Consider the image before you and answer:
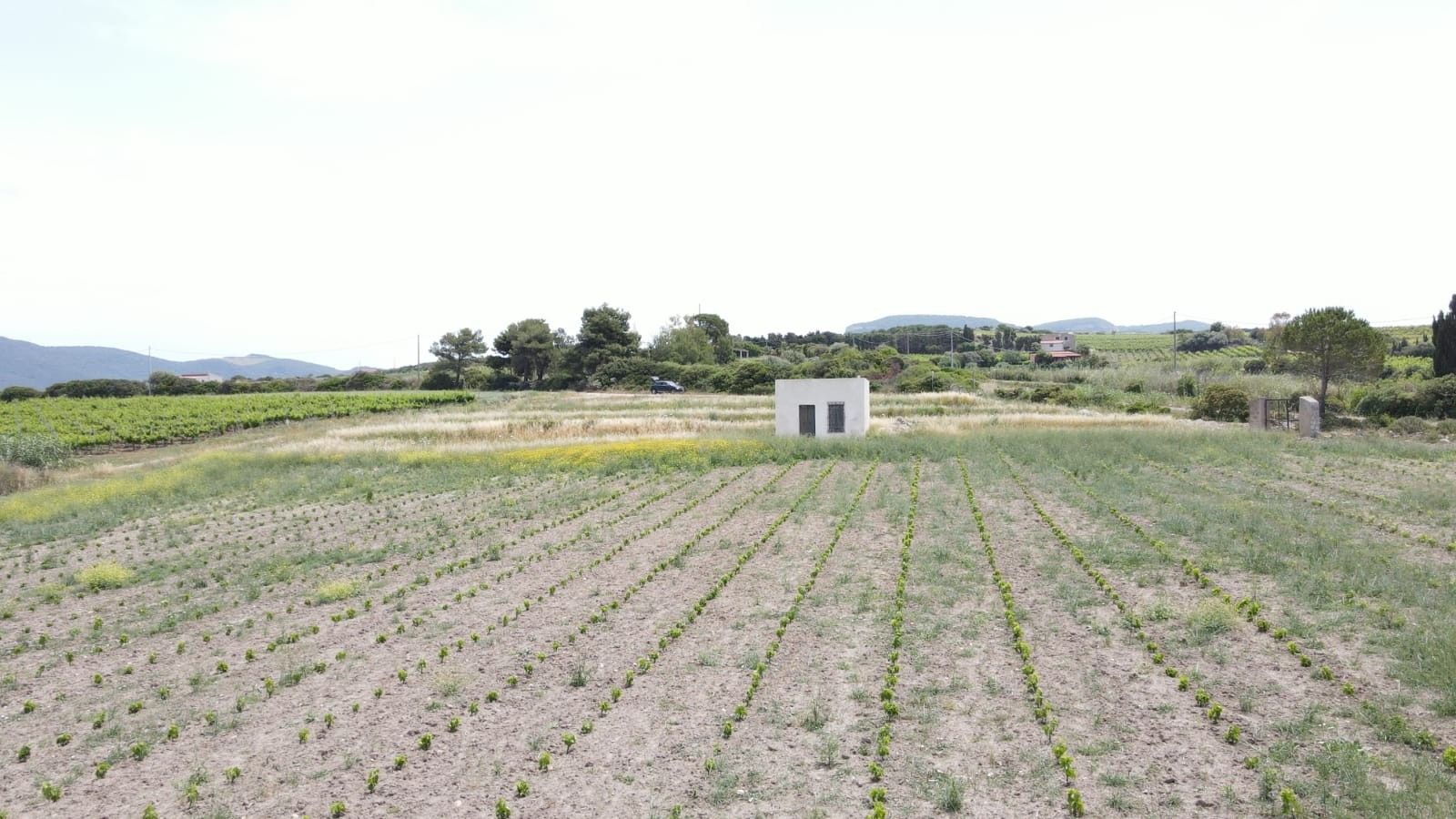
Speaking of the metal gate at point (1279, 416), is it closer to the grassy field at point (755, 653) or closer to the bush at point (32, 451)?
the grassy field at point (755, 653)

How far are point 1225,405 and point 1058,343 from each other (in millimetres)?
83877

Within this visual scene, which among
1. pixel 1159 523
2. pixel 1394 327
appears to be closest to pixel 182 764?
pixel 1159 523

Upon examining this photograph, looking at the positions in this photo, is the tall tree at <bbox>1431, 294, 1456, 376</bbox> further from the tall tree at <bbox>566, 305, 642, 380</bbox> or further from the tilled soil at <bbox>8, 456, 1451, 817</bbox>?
the tall tree at <bbox>566, 305, 642, 380</bbox>

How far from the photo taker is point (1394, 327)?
105 metres

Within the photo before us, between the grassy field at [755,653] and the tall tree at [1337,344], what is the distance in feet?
99.4

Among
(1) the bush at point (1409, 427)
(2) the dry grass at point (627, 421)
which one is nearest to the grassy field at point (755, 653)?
(2) the dry grass at point (627, 421)

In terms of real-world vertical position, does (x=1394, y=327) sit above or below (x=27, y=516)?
above

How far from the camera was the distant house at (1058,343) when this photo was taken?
11345cm

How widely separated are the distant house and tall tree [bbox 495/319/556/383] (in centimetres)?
6317

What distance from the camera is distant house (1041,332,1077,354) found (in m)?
113

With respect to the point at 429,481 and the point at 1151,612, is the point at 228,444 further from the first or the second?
the point at 1151,612

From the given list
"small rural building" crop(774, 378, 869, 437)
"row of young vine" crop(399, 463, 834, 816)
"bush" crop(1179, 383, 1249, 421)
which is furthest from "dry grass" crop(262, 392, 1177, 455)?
"row of young vine" crop(399, 463, 834, 816)

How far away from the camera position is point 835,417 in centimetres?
3519

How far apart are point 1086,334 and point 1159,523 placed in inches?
5739
